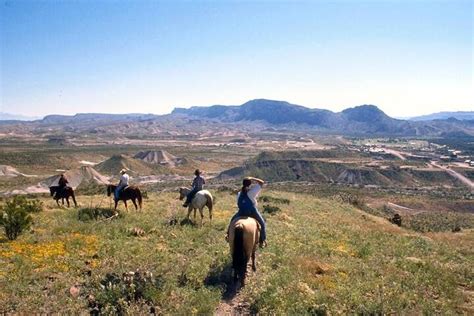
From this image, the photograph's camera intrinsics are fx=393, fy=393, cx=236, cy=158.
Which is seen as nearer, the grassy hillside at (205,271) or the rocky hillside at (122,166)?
the grassy hillside at (205,271)

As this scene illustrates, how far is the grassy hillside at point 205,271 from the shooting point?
9.79 metres

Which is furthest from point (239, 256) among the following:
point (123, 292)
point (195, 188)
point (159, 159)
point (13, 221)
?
point (159, 159)

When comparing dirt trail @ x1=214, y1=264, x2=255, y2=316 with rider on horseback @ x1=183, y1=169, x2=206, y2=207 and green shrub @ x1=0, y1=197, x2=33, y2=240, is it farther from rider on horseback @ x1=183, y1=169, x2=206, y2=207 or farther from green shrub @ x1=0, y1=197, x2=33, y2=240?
green shrub @ x1=0, y1=197, x2=33, y2=240

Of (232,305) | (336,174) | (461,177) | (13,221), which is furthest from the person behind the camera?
(461,177)

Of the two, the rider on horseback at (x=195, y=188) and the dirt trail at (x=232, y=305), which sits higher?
the rider on horseback at (x=195, y=188)

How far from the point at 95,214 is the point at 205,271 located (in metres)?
11.0

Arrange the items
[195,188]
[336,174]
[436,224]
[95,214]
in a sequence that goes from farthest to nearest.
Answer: [336,174], [436,224], [95,214], [195,188]

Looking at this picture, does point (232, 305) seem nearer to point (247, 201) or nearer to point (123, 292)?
point (123, 292)

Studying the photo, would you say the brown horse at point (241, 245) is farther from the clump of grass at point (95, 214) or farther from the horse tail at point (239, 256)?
the clump of grass at point (95, 214)

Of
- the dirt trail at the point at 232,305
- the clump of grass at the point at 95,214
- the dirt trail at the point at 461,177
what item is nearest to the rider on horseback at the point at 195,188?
the clump of grass at the point at 95,214

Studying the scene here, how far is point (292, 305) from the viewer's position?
985 centimetres

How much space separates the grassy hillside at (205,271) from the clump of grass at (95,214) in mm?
766

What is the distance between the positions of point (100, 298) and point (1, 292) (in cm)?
268

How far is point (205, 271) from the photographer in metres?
12.2
